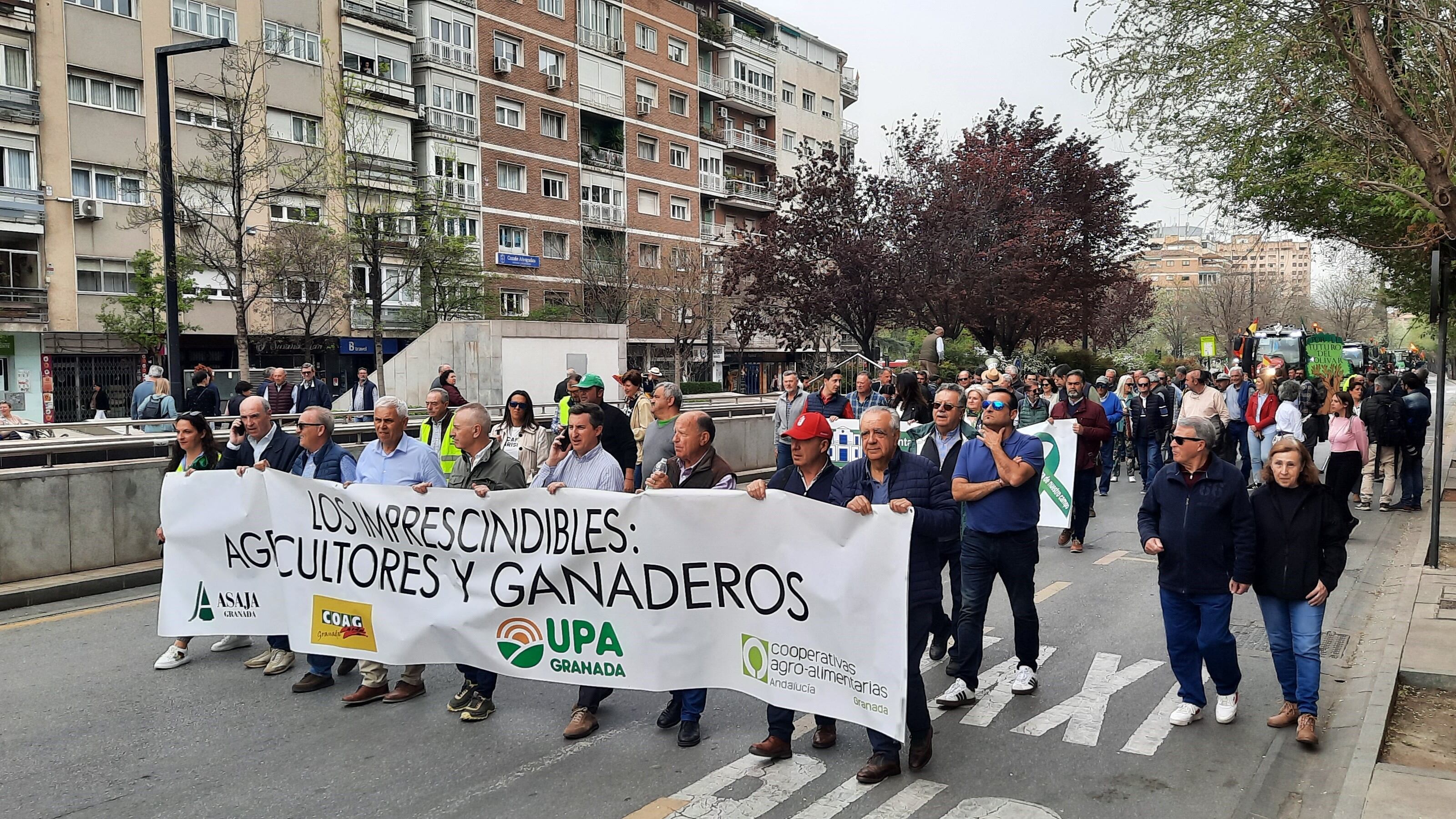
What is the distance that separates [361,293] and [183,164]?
7.22 m

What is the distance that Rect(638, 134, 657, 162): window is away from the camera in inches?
2055

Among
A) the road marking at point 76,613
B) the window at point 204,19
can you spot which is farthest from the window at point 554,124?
the road marking at point 76,613

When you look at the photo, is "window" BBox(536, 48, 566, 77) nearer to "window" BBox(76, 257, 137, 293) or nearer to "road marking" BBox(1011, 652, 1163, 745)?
"window" BBox(76, 257, 137, 293)

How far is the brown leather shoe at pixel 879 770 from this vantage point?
4.97 meters

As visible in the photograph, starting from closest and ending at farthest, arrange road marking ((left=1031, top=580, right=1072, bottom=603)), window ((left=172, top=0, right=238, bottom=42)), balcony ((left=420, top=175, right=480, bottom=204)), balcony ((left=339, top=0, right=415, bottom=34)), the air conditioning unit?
road marking ((left=1031, top=580, right=1072, bottom=603))
the air conditioning unit
window ((left=172, top=0, right=238, bottom=42))
balcony ((left=339, top=0, right=415, bottom=34))
balcony ((left=420, top=175, right=480, bottom=204))

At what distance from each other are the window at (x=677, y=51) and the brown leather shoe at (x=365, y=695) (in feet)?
168

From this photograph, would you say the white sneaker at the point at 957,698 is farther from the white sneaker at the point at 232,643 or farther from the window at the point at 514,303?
the window at the point at 514,303

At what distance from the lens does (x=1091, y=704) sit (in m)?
6.17

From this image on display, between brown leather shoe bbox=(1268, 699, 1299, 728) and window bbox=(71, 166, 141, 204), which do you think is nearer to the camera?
brown leather shoe bbox=(1268, 699, 1299, 728)

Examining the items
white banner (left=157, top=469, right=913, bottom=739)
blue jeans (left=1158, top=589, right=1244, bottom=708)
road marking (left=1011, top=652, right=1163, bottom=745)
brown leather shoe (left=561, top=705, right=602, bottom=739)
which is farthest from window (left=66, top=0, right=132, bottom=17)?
blue jeans (left=1158, top=589, right=1244, bottom=708)

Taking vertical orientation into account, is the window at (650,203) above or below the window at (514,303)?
above

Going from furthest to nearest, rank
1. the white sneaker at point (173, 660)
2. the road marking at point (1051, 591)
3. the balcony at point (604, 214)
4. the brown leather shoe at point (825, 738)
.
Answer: the balcony at point (604, 214) → the road marking at point (1051, 591) → the white sneaker at point (173, 660) → the brown leather shoe at point (825, 738)

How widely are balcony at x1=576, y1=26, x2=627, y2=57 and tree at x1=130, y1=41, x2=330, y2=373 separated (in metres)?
15.5

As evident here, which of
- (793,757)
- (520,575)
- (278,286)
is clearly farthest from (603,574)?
(278,286)
